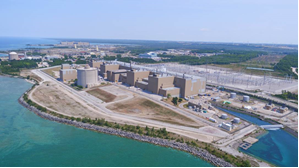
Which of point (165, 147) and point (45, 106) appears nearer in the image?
point (165, 147)

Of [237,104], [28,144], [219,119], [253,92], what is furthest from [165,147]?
[253,92]

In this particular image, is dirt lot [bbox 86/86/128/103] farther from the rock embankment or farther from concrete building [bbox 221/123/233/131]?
concrete building [bbox 221/123/233/131]

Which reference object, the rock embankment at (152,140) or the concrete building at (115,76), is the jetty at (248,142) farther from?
the concrete building at (115,76)

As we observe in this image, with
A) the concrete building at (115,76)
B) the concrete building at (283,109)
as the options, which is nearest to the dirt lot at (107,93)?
the concrete building at (115,76)

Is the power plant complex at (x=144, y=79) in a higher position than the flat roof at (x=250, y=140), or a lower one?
higher

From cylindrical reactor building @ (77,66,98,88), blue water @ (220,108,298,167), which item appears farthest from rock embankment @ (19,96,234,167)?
cylindrical reactor building @ (77,66,98,88)

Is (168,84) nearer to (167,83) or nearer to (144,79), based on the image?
(167,83)

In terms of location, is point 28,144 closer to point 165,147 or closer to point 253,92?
point 165,147
